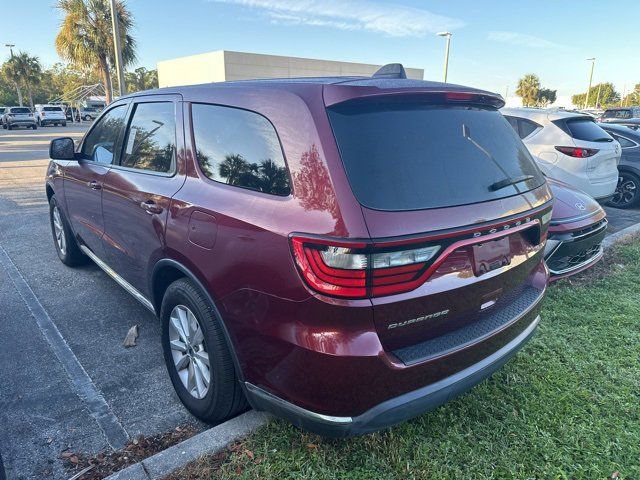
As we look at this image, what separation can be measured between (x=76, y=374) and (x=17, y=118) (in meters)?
40.2

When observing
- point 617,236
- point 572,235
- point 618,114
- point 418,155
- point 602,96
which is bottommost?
point 617,236

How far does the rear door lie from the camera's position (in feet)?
8.93

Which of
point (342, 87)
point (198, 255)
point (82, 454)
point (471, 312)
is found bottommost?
point (82, 454)

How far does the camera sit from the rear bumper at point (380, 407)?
1924mm

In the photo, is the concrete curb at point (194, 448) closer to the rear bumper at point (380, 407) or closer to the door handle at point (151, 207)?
the rear bumper at point (380, 407)

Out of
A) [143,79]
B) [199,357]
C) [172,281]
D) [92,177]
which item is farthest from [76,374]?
[143,79]

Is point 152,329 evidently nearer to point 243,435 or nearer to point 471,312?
point 243,435

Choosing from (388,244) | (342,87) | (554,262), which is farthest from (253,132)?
(554,262)

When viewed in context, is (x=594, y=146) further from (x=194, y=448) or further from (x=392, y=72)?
(x=194, y=448)

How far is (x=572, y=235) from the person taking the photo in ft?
13.7

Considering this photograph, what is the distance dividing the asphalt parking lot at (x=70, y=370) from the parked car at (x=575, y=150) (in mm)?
5864

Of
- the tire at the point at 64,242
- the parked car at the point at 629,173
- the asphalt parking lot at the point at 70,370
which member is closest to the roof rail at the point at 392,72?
the asphalt parking lot at the point at 70,370

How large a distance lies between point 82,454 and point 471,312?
210cm

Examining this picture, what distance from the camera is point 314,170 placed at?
6.15ft
